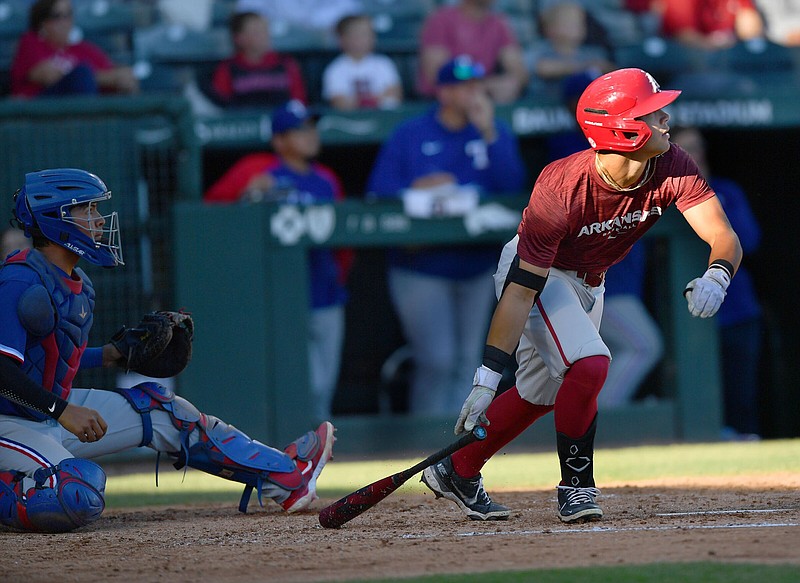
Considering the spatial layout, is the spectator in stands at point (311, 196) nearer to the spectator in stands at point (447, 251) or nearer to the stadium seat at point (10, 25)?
the spectator in stands at point (447, 251)

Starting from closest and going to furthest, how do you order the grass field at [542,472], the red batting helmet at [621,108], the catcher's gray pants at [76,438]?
the red batting helmet at [621,108], the catcher's gray pants at [76,438], the grass field at [542,472]

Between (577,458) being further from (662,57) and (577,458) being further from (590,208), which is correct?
(662,57)

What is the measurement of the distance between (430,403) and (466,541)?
4.20 m

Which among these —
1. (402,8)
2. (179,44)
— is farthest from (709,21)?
(179,44)

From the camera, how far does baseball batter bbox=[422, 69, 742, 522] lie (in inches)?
169

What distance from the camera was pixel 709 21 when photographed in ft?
34.0

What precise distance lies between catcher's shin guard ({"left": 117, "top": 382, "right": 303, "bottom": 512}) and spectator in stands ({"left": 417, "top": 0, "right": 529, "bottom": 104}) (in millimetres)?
4870

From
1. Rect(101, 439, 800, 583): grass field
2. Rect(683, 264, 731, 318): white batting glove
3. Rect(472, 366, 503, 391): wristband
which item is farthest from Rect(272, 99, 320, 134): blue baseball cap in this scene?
Rect(683, 264, 731, 318): white batting glove

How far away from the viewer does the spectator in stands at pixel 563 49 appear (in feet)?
31.3

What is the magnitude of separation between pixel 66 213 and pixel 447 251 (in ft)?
12.6

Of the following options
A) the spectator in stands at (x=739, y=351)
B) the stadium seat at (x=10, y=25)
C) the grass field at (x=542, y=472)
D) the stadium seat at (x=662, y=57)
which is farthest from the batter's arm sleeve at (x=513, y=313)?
the stadium seat at (x=10, y=25)

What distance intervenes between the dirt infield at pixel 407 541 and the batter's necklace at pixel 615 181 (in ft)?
3.92

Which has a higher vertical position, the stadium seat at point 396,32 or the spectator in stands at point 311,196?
the stadium seat at point 396,32

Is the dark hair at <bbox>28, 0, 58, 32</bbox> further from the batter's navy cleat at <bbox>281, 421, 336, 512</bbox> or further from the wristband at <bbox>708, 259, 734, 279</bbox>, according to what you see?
the wristband at <bbox>708, 259, 734, 279</bbox>
